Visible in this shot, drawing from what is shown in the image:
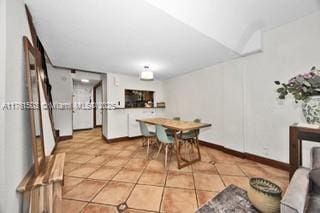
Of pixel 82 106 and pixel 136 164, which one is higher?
pixel 82 106

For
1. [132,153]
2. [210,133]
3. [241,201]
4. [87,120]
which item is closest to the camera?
[241,201]

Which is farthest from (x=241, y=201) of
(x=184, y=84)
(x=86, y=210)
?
(x=184, y=84)

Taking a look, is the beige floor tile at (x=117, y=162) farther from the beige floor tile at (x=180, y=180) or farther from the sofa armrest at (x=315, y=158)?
the sofa armrest at (x=315, y=158)

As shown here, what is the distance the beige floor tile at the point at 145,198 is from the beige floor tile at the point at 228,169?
117 cm

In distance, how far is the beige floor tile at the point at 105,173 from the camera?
2.14 metres

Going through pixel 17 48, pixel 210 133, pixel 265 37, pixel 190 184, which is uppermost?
pixel 265 37

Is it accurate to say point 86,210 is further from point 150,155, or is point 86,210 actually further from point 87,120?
point 87,120

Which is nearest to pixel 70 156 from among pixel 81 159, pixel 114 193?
pixel 81 159

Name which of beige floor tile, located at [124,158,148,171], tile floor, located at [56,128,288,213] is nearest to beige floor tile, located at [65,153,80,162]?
tile floor, located at [56,128,288,213]

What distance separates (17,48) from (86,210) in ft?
5.54

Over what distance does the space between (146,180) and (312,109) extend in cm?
214

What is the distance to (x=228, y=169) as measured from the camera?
93.6 inches

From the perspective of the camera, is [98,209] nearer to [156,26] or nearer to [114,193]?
[114,193]

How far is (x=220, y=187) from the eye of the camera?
72.9 inches
